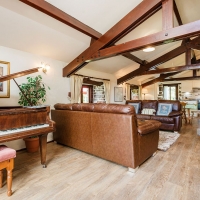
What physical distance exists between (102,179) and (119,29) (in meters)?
3.02

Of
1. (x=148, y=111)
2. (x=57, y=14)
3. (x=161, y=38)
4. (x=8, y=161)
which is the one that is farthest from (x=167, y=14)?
(x=148, y=111)

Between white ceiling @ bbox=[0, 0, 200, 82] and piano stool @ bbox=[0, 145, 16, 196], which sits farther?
white ceiling @ bbox=[0, 0, 200, 82]

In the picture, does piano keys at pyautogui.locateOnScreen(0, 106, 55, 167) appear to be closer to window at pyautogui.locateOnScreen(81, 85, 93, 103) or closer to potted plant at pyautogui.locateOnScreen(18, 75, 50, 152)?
potted plant at pyautogui.locateOnScreen(18, 75, 50, 152)

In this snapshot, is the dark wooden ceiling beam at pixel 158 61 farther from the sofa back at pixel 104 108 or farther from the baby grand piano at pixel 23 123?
the baby grand piano at pixel 23 123

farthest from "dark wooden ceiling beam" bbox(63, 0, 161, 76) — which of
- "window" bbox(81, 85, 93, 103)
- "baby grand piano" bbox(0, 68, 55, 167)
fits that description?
"baby grand piano" bbox(0, 68, 55, 167)

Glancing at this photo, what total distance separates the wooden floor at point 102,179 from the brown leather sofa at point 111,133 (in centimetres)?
19

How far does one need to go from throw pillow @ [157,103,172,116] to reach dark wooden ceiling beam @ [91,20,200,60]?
3.02 metres

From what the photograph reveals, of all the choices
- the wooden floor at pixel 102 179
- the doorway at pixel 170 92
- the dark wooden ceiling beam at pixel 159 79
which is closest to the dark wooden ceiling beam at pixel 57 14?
the wooden floor at pixel 102 179

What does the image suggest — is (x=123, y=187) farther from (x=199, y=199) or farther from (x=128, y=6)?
(x=128, y=6)

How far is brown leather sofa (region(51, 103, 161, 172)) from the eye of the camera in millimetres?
2186

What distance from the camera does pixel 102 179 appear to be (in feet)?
6.67

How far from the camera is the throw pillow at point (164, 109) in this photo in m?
5.01

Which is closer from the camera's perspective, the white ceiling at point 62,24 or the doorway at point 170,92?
the white ceiling at point 62,24

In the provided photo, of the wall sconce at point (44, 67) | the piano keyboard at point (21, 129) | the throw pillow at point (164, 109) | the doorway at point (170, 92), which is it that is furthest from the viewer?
the doorway at point (170, 92)
